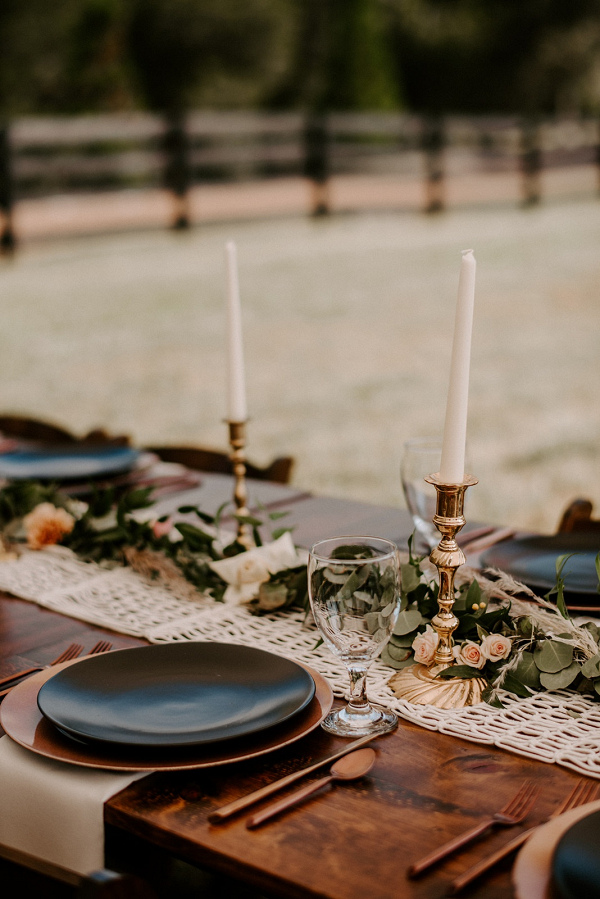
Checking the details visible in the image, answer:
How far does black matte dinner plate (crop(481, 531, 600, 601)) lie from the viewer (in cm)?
137

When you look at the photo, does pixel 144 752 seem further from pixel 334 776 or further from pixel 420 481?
pixel 420 481

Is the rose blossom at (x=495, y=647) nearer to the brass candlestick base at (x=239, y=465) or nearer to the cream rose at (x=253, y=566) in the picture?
the cream rose at (x=253, y=566)

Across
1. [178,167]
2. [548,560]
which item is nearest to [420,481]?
[548,560]

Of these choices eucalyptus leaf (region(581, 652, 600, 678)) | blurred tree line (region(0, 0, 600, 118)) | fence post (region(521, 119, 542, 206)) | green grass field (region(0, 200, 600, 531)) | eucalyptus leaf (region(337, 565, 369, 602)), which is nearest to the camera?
eucalyptus leaf (region(337, 565, 369, 602))

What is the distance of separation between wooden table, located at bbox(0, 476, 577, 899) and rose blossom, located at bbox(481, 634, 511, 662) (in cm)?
12

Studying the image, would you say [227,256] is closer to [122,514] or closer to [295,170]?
[122,514]

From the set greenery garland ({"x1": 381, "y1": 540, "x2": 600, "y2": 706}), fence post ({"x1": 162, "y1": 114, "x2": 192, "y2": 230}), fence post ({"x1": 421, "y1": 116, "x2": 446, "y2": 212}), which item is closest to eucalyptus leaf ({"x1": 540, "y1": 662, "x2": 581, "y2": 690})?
greenery garland ({"x1": 381, "y1": 540, "x2": 600, "y2": 706})

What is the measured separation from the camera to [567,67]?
22.7 metres

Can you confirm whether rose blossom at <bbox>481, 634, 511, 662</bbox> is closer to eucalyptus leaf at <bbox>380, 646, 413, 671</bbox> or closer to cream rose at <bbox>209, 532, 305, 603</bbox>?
eucalyptus leaf at <bbox>380, 646, 413, 671</bbox>

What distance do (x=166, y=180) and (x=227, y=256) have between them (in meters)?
11.4

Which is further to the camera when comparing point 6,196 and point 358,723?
point 6,196

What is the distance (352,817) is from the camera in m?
0.88

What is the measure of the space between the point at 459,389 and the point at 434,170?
13332 millimetres

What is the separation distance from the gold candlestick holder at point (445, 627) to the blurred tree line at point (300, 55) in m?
12.8
